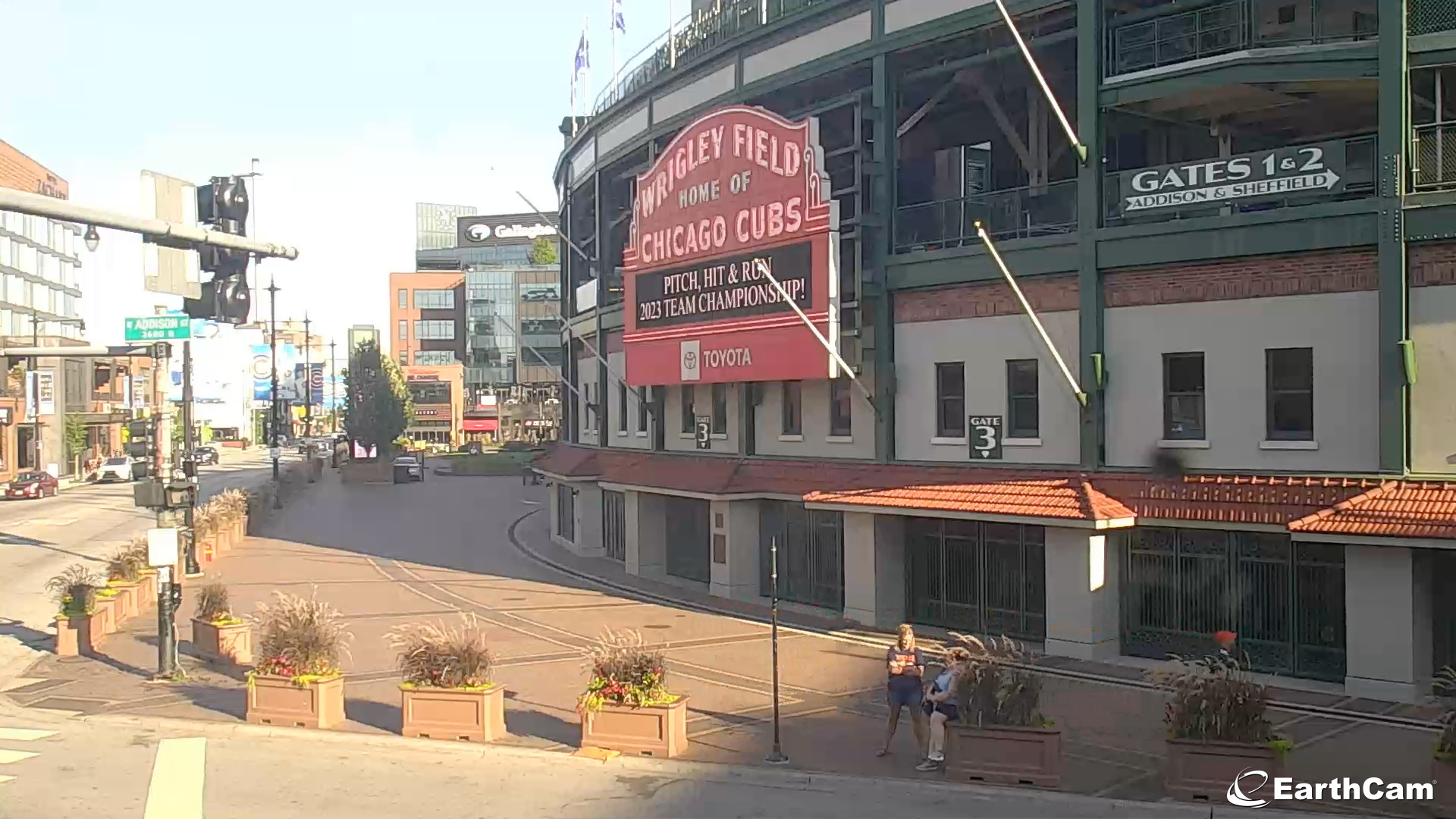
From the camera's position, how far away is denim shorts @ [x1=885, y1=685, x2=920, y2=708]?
1516 cm

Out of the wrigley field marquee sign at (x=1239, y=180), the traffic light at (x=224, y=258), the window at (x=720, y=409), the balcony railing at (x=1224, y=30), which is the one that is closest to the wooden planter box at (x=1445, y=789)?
the wrigley field marquee sign at (x=1239, y=180)

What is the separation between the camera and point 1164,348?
72.0ft

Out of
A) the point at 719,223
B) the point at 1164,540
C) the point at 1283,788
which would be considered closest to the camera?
the point at 1283,788

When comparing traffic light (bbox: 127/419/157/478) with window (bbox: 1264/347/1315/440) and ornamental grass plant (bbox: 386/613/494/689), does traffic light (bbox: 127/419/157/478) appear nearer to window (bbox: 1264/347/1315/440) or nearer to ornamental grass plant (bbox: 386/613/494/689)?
ornamental grass plant (bbox: 386/613/494/689)

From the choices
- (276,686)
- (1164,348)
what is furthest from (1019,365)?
(276,686)

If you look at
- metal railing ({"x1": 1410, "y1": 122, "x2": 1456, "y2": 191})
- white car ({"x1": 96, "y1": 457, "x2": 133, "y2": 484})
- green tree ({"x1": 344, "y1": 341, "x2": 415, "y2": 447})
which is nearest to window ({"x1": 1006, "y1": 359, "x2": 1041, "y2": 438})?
metal railing ({"x1": 1410, "y1": 122, "x2": 1456, "y2": 191})

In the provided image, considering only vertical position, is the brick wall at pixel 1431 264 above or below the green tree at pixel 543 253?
below

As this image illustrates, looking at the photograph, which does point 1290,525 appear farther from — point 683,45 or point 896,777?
point 683,45

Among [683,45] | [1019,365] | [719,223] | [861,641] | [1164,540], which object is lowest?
[861,641]

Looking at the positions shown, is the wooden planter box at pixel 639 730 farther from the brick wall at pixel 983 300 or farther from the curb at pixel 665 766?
the brick wall at pixel 983 300

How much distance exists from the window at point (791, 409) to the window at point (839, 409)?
3.45 feet

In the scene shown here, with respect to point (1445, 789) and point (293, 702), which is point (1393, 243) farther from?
point (293, 702)

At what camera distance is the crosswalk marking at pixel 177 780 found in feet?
42.9

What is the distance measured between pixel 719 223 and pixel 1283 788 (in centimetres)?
1885
